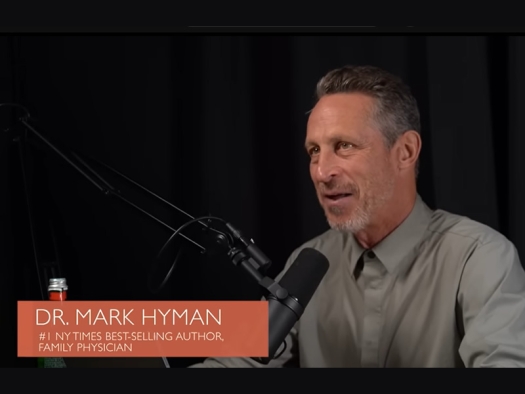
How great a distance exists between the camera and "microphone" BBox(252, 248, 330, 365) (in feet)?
5.96

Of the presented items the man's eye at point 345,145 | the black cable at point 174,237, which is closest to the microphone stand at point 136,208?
the black cable at point 174,237

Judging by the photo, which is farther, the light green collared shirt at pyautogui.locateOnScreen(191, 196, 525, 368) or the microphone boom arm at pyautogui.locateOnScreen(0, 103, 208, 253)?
the microphone boom arm at pyautogui.locateOnScreen(0, 103, 208, 253)

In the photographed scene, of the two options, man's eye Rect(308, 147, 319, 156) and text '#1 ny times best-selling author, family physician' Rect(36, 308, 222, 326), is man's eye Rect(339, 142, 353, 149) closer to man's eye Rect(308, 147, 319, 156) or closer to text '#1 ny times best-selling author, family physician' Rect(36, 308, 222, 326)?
man's eye Rect(308, 147, 319, 156)

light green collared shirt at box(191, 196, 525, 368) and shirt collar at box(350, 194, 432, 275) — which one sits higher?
shirt collar at box(350, 194, 432, 275)

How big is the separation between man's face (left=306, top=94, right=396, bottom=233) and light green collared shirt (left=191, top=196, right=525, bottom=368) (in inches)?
2.4

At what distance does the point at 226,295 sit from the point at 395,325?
36cm

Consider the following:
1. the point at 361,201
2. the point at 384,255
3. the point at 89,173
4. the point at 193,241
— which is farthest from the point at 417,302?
the point at 89,173

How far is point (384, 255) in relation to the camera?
5.99 feet

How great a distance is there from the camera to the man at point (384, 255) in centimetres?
178

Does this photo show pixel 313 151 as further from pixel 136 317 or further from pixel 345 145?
pixel 136 317

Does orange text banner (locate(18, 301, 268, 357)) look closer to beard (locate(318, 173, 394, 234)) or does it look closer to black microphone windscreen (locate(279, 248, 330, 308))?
black microphone windscreen (locate(279, 248, 330, 308))

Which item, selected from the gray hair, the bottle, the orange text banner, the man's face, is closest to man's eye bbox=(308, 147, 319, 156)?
the man's face

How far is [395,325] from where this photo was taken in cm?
180

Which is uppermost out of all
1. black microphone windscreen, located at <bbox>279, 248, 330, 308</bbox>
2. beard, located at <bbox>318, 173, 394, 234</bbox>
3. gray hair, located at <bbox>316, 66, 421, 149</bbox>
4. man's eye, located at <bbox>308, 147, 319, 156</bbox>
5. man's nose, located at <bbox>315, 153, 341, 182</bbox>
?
gray hair, located at <bbox>316, 66, 421, 149</bbox>
